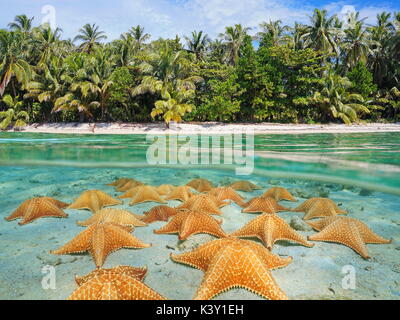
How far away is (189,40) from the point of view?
136 feet

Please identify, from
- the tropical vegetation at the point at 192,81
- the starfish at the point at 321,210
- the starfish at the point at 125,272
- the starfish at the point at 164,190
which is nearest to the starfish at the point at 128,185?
the starfish at the point at 164,190

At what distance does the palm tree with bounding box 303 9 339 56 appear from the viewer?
118 feet

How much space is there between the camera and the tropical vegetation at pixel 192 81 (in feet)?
96.4

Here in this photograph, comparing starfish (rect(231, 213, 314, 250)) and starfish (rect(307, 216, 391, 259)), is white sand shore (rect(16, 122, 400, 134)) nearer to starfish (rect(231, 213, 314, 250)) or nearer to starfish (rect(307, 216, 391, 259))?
starfish (rect(307, 216, 391, 259))

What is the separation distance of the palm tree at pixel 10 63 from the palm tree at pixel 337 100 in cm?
3215

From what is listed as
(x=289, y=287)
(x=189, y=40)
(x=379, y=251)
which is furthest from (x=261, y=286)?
(x=189, y=40)

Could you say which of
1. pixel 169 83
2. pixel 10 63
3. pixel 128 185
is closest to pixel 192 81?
pixel 169 83

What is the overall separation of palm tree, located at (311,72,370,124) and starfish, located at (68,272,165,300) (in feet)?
104

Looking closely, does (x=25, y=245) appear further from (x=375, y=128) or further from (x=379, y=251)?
(x=375, y=128)

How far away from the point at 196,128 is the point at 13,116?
1991cm

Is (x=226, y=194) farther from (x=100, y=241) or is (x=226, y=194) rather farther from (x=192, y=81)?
(x=192, y=81)

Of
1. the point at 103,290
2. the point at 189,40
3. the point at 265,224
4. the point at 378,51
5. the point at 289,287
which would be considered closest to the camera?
the point at 103,290

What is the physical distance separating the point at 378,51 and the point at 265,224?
44.9 meters

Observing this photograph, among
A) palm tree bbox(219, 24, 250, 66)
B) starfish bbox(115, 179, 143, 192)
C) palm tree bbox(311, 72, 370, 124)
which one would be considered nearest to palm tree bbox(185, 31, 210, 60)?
palm tree bbox(219, 24, 250, 66)
